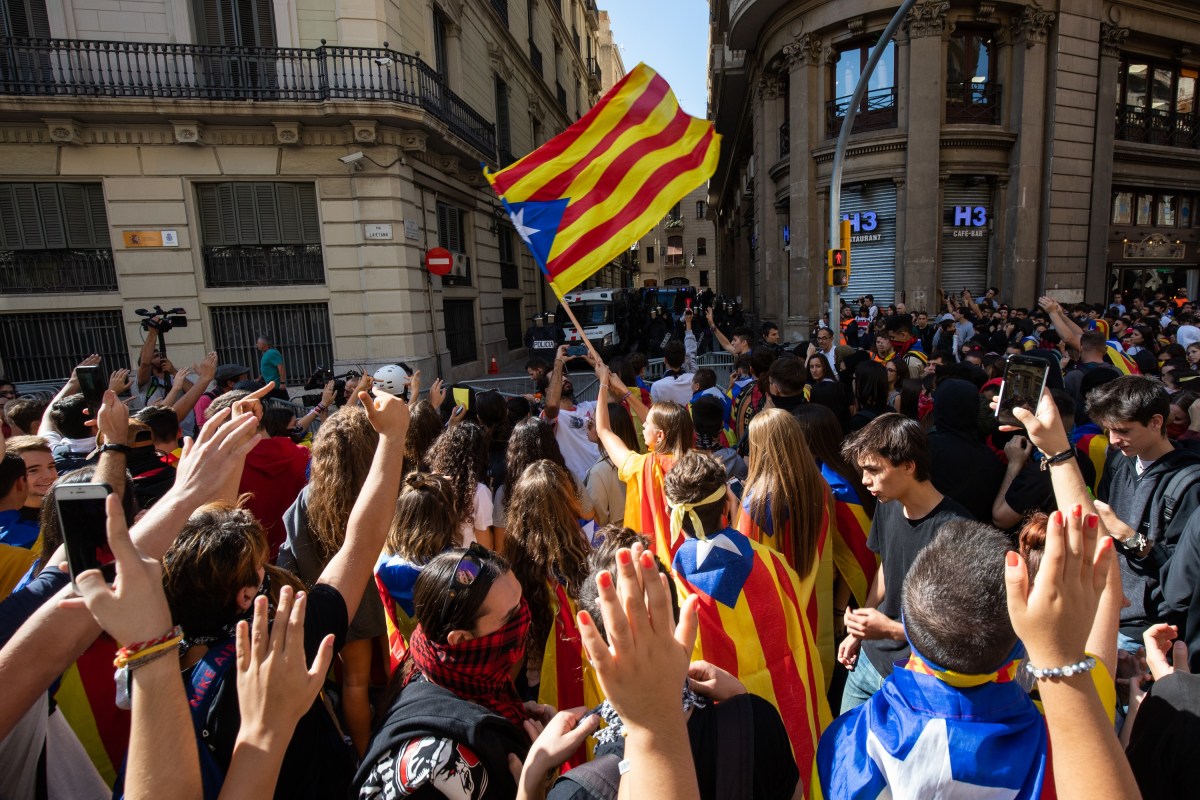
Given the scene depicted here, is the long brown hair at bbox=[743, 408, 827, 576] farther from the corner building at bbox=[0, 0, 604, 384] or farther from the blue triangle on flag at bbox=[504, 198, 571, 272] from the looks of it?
the corner building at bbox=[0, 0, 604, 384]

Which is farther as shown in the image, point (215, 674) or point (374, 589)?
point (374, 589)

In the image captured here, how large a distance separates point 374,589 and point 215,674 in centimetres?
173

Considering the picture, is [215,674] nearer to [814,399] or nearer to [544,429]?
[544,429]

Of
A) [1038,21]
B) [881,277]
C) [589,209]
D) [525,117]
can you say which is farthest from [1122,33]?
[589,209]

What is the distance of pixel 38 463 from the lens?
318 centimetres

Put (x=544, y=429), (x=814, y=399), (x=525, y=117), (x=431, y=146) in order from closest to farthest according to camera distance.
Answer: (x=544, y=429)
(x=814, y=399)
(x=431, y=146)
(x=525, y=117)

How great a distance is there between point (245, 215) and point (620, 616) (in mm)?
15544

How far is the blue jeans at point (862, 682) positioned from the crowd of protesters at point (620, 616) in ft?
0.06

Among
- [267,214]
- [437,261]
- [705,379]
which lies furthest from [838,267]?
[267,214]

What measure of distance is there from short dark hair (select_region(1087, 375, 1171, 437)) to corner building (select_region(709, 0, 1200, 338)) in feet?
50.4

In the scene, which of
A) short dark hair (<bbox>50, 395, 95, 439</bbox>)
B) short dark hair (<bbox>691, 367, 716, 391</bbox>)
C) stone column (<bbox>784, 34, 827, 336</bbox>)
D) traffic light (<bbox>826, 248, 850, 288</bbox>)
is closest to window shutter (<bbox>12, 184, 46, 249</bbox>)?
short dark hair (<bbox>50, 395, 95, 439</bbox>)

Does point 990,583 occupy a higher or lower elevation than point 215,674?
higher

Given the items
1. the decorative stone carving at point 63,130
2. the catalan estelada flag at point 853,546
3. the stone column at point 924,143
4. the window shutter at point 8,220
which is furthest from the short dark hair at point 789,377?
the window shutter at point 8,220

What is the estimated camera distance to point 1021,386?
2.21m
